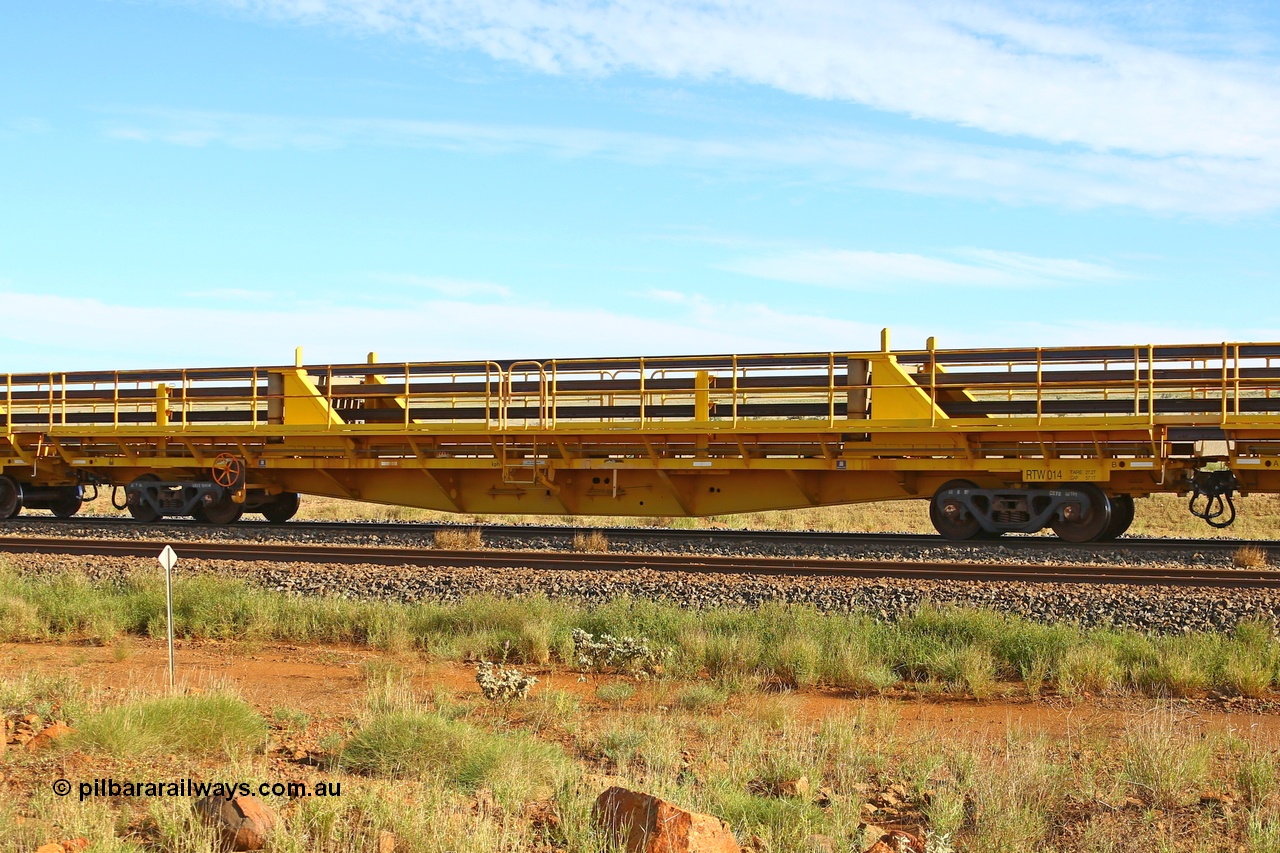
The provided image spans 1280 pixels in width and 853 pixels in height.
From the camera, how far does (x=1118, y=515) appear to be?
17172 mm

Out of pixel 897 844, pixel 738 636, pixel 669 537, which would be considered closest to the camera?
pixel 897 844

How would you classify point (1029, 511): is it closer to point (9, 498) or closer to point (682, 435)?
point (682, 435)

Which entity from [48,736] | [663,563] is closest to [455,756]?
[48,736]

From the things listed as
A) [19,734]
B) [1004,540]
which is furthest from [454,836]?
[1004,540]

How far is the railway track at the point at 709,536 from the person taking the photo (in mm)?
16219

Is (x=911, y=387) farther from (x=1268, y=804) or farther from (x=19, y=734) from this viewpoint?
(x=19, y=734)

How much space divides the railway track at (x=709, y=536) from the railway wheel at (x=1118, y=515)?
0.57 feet

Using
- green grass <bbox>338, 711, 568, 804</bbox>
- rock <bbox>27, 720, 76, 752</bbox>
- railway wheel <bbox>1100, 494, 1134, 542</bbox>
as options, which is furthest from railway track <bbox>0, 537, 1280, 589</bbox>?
rock <bbox>27, 720, 76, 752</bbox>

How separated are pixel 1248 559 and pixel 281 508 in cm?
1751

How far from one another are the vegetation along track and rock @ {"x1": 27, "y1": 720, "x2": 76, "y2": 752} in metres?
10.7

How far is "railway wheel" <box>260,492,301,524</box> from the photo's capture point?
2289 centimetres

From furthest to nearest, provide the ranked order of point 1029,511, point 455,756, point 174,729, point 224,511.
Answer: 1. point 224,511
2. point 1029,511
3. point 174,729
4. point 455,756

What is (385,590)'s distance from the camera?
46.4 feet

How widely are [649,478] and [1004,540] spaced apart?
5.78 metres
